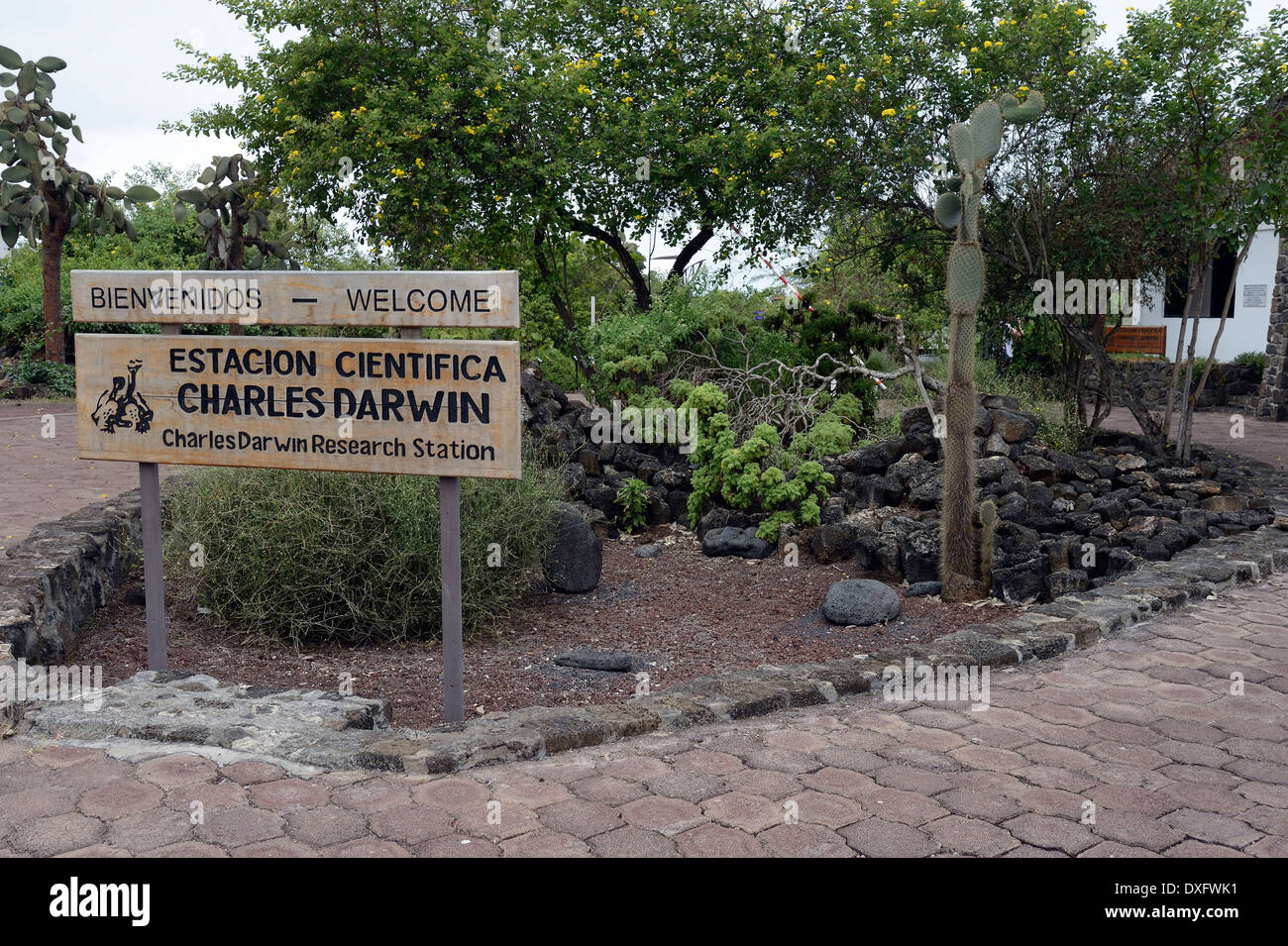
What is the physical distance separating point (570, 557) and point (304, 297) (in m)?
2.86

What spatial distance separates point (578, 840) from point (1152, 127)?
8235mm

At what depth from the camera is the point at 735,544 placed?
7621 millimetres

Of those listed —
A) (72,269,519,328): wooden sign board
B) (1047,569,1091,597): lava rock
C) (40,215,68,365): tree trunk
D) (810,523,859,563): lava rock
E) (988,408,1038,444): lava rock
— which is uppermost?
(40,215,68,365): tree trunk

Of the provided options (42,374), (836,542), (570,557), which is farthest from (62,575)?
(42,374)

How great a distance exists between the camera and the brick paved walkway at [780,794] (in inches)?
118

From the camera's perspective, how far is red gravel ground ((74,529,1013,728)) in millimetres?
4980

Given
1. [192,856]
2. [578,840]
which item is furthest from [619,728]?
[192,856]

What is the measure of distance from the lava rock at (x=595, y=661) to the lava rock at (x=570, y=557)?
1.34 meters

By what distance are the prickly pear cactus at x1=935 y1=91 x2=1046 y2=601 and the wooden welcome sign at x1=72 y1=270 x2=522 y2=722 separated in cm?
289

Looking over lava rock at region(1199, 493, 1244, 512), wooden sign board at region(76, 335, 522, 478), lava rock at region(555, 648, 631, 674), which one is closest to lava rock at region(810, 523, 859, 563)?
lava rock at region(555, 648, 631, 674)

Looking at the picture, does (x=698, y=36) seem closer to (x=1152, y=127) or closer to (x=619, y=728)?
(x=1152, y=127)
